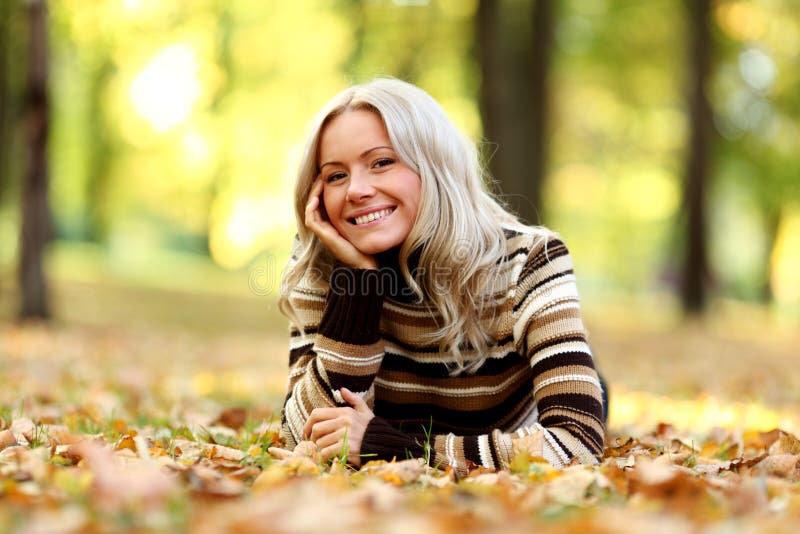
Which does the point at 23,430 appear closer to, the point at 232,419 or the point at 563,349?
the point at 232,419

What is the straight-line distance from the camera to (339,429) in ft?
8.56

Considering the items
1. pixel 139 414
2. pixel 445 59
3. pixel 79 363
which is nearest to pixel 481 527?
pixel 139 414

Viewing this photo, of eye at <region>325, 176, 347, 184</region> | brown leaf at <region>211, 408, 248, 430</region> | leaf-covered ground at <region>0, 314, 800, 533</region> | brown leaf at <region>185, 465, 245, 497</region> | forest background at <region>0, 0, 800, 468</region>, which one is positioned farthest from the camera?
forest background at <region>0, 0, 800, 468</region>

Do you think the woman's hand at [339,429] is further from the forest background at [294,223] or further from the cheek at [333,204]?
the cheek at [333,204]

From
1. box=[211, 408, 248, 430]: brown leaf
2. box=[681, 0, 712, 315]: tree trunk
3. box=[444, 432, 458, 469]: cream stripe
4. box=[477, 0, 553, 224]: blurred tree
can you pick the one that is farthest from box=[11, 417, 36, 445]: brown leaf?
box=[681, 0, 712, 315]: tree trunk

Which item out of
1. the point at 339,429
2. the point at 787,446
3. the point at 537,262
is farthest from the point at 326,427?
the point at 787,446

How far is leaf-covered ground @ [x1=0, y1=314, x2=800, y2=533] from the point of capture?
162 centimetres

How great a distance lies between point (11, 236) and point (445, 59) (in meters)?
11.6

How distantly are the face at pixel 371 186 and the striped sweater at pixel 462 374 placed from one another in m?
0.15

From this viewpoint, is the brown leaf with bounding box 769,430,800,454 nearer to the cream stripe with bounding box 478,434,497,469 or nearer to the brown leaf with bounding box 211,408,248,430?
the cream stripe with bounding box 478,434,497,469

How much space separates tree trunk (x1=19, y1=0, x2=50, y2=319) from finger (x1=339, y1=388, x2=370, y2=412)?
25.5 ft

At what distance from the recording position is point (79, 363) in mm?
6797

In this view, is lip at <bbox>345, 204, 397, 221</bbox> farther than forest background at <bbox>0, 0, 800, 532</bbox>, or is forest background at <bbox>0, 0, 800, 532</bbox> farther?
lip at <bbox>345, 204, 397, 221</bbox>

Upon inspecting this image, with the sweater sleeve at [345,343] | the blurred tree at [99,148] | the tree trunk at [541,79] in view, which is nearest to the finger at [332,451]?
the sweater sleeve at [345,343]
